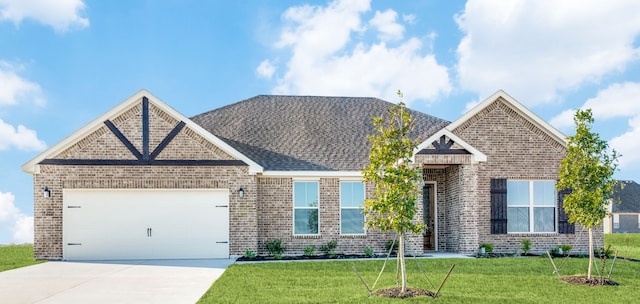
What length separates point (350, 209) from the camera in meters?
18.6

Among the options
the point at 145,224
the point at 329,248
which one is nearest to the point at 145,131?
the point at 145,224

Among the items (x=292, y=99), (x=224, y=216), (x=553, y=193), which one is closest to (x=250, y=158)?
(x=224, y=216)

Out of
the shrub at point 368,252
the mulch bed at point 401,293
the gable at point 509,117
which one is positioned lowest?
the shrub at point 368,252

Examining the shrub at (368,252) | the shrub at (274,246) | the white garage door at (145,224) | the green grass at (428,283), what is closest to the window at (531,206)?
the green grass at (428,283)

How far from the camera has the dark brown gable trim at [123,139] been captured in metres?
17.4

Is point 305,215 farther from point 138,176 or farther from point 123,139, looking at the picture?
point 123,139

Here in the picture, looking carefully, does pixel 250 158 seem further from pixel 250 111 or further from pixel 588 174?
pixel 588 174

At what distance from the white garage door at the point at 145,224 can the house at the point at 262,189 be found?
3 centimetres

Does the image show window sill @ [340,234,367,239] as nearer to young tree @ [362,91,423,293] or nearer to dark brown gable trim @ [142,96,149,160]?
dark brown gable trim @ [142,96,149,160]

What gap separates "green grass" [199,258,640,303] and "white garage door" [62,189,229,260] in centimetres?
291

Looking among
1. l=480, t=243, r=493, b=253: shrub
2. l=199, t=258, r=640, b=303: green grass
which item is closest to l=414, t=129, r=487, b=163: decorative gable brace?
l=480, t=243, r=493, b=253: shrub

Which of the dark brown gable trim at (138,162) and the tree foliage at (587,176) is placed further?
the dark brown gable trim at (138,162)

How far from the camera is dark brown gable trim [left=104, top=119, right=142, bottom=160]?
17.4 metres

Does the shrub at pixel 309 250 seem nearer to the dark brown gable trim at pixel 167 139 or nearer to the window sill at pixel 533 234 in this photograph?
the dark brown gable trim at pixel 167 139
